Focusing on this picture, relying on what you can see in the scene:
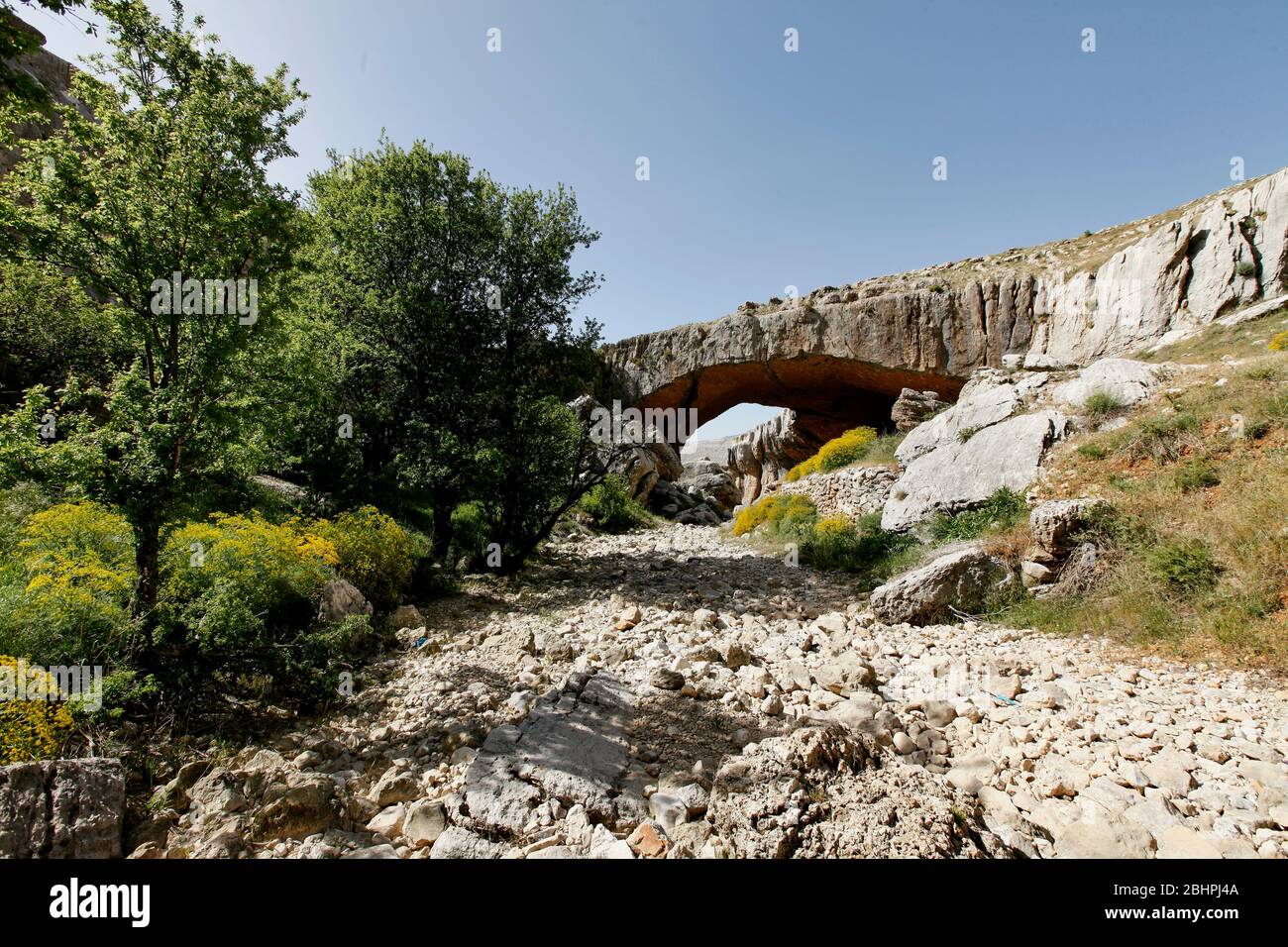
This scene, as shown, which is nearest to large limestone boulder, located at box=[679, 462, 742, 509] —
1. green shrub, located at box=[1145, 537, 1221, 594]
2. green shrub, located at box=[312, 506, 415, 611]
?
green shrub, located at box=[312, 506, 415, 611]

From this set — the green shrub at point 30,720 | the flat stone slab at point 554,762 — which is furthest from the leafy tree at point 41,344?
the flat stone slab at point 554,762

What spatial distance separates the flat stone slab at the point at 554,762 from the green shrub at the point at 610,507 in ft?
43.5

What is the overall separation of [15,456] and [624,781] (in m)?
4.89

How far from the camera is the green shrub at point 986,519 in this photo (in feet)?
25.3

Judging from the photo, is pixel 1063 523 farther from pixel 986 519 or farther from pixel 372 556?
pixel 372 556

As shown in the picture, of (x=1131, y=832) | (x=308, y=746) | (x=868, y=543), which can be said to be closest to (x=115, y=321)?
(x=308, y=746)

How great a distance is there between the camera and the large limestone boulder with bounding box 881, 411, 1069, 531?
866 cm

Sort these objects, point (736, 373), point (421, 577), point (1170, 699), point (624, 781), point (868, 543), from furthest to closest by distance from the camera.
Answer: point (736, 373) < point (868, 543) < point (421, 577) < point (1170, 699) < point (624, 781)

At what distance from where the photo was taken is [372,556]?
7223 millimetres

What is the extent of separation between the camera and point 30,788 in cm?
245

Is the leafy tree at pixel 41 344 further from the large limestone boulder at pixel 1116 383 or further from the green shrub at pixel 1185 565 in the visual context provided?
the large limestone boulder at pixel 1116 383

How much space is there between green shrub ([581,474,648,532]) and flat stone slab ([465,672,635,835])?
13.3 meters

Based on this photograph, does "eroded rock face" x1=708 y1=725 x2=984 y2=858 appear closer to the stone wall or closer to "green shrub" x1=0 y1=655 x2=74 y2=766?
"green shrub" x1=0 y1=655 x2=74 y2=766
